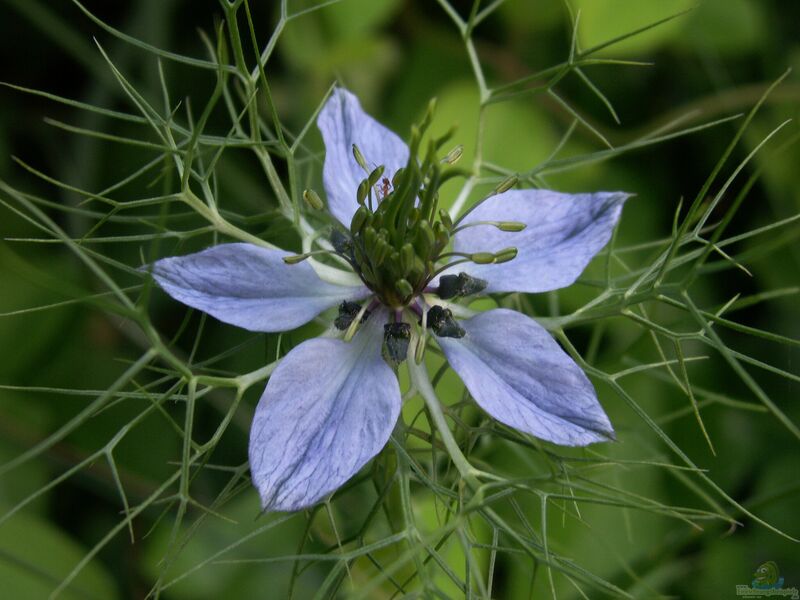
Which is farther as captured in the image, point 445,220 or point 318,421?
point 445,220

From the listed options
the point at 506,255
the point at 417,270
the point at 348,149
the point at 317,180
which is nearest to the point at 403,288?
the point at 417,270

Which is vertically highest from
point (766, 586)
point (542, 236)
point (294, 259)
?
point (294, 259)

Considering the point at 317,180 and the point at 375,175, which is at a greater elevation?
the point at 375,175

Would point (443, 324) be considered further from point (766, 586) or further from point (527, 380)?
A: point (766, 586)

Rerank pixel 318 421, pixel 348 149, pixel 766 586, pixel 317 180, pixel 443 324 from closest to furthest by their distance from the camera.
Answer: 1. pixel 318 421
2. pixel 443 324
3. pixel 348 149
4. pixel 766 586
5. pixel 317 180

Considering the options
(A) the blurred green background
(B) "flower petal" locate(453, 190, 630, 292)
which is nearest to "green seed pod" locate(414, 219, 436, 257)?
(B) "flower petal" locate(453, 190, 630, 292)

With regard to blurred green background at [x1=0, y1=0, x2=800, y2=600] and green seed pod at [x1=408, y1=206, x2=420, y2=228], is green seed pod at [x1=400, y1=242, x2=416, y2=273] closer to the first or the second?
green seed pod at [x1=408, y1=206, x2=420, y2=228]

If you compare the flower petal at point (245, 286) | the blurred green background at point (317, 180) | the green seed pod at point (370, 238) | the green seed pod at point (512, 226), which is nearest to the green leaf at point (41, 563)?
the blurred green background at point (317, 180)
